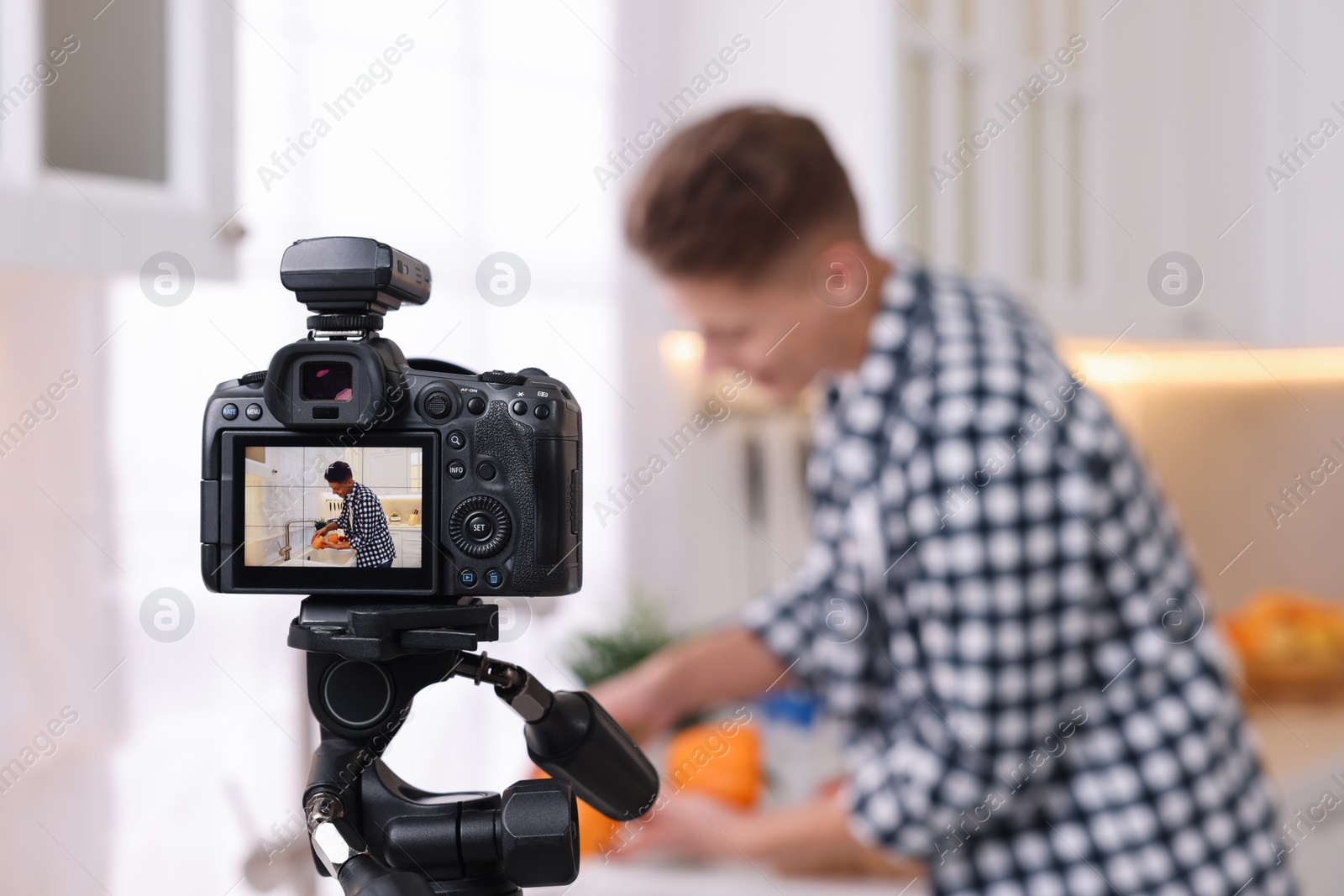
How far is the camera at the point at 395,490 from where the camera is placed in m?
0.46

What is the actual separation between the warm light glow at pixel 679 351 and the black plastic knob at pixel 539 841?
62.9 inches

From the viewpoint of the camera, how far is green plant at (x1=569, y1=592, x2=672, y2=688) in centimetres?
171

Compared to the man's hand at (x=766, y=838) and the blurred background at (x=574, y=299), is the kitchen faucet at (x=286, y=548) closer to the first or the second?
the blurred background at (x=574, y=299)

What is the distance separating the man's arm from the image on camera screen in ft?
3.01

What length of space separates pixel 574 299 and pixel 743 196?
854mm

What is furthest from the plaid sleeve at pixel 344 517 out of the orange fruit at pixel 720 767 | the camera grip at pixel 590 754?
the orange fruit at pixel 720 767

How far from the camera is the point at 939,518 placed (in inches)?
36.7

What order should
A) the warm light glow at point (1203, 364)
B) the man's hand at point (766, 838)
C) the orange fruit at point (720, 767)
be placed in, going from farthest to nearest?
the warm light glow at point (1203, 364) → the orange fruit at point (720, 767) → the man's hand at point (766, 838)

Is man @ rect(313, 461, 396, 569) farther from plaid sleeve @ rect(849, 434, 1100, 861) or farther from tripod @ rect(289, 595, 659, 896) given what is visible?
plaid sleeve @ rect(849, 434, 1100, 861)

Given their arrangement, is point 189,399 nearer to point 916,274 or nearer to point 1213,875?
point 916,274

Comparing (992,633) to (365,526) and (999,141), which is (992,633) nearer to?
(365,526)

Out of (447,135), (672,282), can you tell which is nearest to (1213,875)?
(672,282)

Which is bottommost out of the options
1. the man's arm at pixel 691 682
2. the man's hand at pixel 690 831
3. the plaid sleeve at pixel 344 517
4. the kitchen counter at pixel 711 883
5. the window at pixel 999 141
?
the kitchen counter at pixel 711 883

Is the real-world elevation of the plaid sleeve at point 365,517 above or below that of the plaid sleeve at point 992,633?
above
